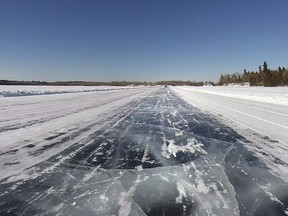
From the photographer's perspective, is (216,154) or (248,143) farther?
(248,143)

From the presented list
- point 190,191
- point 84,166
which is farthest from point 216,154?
point 84,166

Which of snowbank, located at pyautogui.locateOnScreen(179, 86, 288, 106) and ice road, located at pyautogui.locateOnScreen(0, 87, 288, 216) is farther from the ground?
ice road, located at pyautogui.locateOnScreen(0, 87, 288, 216)

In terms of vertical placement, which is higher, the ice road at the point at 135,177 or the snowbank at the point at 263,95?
the ice road at the point at 135,177

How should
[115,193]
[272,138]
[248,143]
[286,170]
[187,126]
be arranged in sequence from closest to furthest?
1. [115,193]
2. [286,170]
3. [248,143]
4. [272,138]
5. [187,126]

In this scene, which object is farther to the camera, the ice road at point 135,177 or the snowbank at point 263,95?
the snowbank at point 263,95

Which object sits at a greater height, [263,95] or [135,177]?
[135,177]

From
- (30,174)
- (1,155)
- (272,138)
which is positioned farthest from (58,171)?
(272,138)

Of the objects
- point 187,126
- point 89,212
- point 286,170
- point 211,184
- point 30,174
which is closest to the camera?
point 89,212

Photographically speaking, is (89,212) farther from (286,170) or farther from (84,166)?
(286,170)

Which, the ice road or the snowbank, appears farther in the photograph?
the snowbank

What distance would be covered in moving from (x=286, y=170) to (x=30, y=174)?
4082mm

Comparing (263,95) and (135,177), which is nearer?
(135,177)

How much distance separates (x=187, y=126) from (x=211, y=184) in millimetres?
5722

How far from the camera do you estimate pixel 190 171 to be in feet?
14.9
